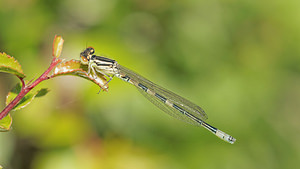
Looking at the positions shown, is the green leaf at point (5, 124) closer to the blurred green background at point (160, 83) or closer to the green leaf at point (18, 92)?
the green leaf at point (18, 92)

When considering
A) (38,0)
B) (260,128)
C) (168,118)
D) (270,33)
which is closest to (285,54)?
(270,33)

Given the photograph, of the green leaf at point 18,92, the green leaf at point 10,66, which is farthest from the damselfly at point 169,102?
the green leaf at point 10,66

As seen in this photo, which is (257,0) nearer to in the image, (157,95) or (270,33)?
(270,33)

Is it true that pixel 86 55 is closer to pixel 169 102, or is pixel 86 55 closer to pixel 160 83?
pixel 169 102

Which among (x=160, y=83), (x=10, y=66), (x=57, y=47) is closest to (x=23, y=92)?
(x=10, y=66)

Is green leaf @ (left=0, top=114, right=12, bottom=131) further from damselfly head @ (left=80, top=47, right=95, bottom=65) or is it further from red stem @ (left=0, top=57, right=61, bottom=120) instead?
damselfly head @ (left=80, top=47, right=95, bottom=65)

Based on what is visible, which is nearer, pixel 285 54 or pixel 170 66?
pixel 170 66
